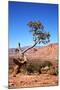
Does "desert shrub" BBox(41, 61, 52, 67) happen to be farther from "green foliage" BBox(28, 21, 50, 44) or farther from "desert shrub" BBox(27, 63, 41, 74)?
"green foliage" BBox(28, 21, 50, 44)

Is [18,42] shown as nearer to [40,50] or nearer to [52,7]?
[40,50]

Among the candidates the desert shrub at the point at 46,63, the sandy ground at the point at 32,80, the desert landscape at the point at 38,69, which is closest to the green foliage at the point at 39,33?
the desert landscape at the point at 38,69

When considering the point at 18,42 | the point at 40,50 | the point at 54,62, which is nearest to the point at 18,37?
the point at 18,42

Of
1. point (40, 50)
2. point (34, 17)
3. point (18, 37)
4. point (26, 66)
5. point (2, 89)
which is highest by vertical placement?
point (34, 17)

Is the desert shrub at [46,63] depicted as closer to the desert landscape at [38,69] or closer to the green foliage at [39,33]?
the desert landscape at [38,69]

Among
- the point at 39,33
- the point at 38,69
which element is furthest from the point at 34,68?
the point at 39,33

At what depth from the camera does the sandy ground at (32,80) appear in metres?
2.00

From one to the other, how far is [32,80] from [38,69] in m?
0.12

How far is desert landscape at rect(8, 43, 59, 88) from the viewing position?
201 centimetres

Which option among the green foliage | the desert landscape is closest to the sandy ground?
the desert landscape

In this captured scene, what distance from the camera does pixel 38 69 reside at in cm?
207

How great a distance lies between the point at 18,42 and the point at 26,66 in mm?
245

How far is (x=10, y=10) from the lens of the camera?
201 centimetres

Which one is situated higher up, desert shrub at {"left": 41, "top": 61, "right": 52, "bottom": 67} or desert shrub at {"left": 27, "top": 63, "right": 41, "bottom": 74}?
desert shrub at {"left": 41, "top": 61, "right": 52, "bottom": 67}
